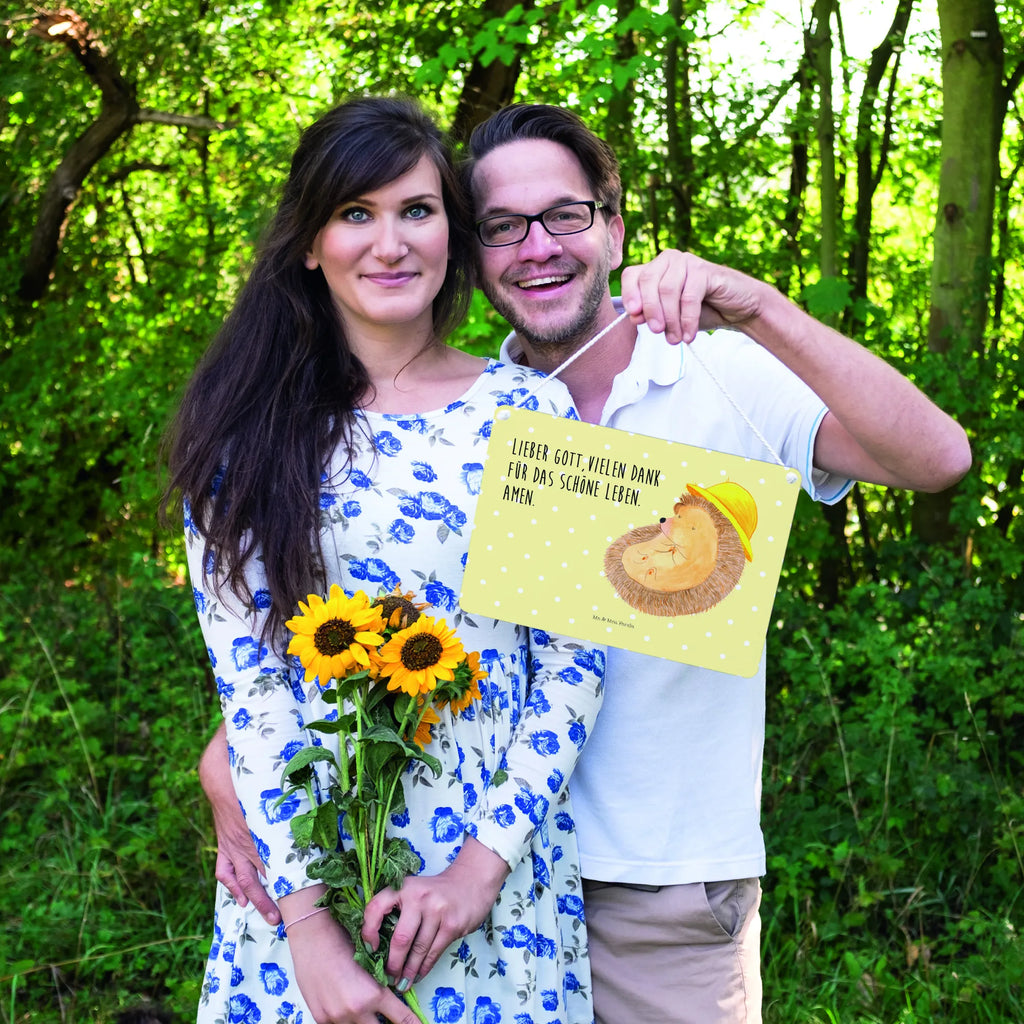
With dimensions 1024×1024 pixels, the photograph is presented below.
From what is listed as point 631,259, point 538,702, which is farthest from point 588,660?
point 631,259

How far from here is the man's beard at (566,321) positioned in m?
2.11

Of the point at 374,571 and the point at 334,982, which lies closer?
the point at 334,982

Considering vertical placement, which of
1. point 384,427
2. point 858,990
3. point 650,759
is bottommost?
point 858,990

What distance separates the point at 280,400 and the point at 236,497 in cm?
21

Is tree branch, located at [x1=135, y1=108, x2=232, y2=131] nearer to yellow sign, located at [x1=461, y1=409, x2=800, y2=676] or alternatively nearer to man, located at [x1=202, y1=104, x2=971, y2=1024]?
man, located at [x1=202, y1=104, x2=971, y2=1024]

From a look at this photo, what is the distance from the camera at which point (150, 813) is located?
156 inches

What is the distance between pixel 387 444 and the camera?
1844mm

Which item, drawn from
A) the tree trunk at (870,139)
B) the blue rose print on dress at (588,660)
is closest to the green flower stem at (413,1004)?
the blue rose print on dress at (588,660)

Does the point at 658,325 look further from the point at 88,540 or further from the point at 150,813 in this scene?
the point at 88,540

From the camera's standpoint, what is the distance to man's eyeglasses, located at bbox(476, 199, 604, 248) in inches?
83.0

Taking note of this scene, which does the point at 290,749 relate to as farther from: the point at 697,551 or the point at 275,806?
the point at 697,551

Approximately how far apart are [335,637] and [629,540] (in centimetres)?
44

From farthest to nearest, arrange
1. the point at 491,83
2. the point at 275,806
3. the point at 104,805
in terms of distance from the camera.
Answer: the point at 491,83, the point at 104,805, the point at 275,806

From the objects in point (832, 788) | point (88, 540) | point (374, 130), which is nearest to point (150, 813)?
point (832, 788)
